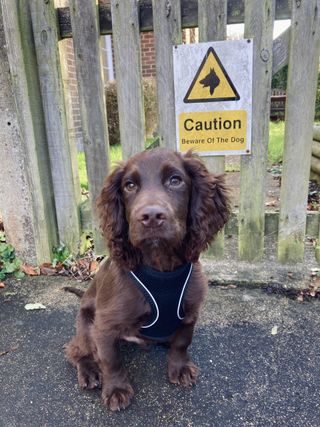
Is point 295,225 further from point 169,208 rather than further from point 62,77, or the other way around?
point 62,77

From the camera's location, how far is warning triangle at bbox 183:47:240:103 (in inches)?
108

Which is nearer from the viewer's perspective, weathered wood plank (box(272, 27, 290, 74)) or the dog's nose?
the dog's nose

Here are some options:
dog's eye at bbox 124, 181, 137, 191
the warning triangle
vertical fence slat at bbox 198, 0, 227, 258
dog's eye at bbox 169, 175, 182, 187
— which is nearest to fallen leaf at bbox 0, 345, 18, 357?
dog's eye at bbox 124, 181, 137, 191

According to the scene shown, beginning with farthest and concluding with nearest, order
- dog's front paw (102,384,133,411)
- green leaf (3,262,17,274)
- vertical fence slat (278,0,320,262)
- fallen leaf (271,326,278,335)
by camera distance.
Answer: green leaf (3,262,17,274) → vertical fence slat (278,0,320,262) → fallen leaf (271,326,278,335) → dog's front paw (102,384,133,411)

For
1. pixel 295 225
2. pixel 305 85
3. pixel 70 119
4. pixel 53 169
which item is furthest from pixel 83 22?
pixel 295 225

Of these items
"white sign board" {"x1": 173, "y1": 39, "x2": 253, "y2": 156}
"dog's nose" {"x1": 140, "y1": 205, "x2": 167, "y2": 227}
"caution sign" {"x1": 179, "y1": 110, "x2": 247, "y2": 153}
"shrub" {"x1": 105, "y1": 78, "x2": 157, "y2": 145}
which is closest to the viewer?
"dog's nose" {"x1": 140, "y1": 205, "x2": 167, "y2": 227}

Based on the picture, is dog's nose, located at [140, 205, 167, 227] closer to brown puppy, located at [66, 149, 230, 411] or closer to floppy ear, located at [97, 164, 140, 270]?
brown puppy, located at [66, 149, 230, 411]

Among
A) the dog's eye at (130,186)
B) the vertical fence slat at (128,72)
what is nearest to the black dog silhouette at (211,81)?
the vertical fence slat at (128,72)

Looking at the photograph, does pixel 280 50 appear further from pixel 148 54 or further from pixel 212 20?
pixel 148 54

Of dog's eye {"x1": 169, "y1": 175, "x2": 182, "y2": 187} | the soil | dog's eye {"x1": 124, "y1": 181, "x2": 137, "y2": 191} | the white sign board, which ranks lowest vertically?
the soil

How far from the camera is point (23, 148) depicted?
302 cm

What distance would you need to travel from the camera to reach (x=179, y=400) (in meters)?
1.97

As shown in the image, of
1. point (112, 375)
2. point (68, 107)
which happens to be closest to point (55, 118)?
point (68, 107)

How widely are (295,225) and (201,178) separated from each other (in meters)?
1.39
